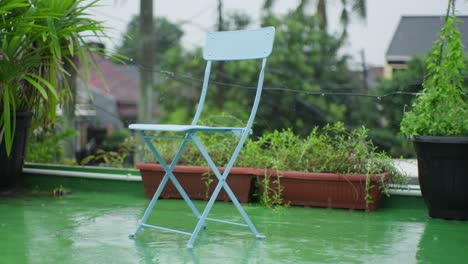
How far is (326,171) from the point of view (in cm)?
399

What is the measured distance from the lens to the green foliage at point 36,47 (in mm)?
3850

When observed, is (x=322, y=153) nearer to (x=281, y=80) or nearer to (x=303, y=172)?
(x=303, y=172)

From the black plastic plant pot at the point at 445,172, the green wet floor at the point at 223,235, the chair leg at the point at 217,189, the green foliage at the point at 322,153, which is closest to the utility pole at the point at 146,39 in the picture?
the green foliage at the point at 322,153

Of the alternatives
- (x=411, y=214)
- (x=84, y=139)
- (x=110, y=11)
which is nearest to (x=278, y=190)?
(x=411, y=214)

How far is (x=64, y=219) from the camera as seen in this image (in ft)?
11.5

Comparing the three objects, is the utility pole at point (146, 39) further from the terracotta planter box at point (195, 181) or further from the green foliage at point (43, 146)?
the terracotta planter box at point (195, 181)

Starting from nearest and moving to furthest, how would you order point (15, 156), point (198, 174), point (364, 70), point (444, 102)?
point (444, 102), point (198, 174), point (15, 156), point (364, 70)

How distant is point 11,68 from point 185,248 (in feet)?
6.12

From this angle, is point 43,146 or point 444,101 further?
point 43,146

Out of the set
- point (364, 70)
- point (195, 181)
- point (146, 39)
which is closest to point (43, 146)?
point (195, 181)

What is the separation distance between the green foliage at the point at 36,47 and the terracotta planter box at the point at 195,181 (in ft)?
2.49

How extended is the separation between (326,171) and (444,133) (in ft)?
2.54

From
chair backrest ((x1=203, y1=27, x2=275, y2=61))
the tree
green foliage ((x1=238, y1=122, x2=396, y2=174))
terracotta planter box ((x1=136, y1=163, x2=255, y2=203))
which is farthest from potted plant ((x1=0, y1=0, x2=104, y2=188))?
the tree

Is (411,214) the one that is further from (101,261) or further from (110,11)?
(110,11)
